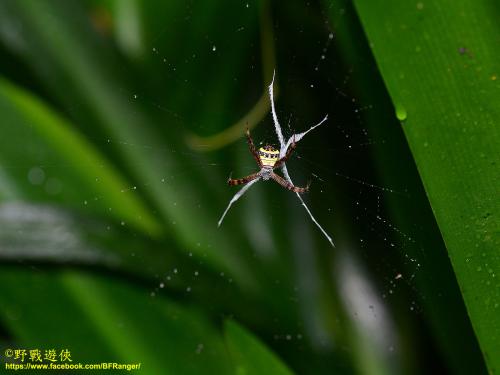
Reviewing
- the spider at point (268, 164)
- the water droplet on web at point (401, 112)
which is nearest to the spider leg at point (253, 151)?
the spider at point (268, 164)

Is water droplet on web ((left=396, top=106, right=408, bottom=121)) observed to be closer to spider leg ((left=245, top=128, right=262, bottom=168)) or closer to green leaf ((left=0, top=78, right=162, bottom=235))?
green leaf ((left=0, top=78, right=162, bottom=235))

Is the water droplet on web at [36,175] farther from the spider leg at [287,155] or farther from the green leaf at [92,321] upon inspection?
the spider leg at [287,155]

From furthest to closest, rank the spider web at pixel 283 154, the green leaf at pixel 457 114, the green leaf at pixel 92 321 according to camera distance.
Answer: the spider web at pixel 283 154 → the green leaf at pixel 92 321 → the green leaf at pixel 457 114

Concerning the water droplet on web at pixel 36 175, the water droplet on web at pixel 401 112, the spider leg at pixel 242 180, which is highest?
the spider leg at pixel 242 180

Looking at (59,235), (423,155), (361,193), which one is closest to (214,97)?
(361,193)

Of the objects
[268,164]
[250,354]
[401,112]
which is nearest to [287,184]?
Result: [268,164]

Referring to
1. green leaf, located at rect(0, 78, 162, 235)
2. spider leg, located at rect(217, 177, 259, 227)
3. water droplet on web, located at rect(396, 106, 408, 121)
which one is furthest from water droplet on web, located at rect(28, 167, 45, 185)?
water droplet on web, located at rect(396, 106, 408, 121)
